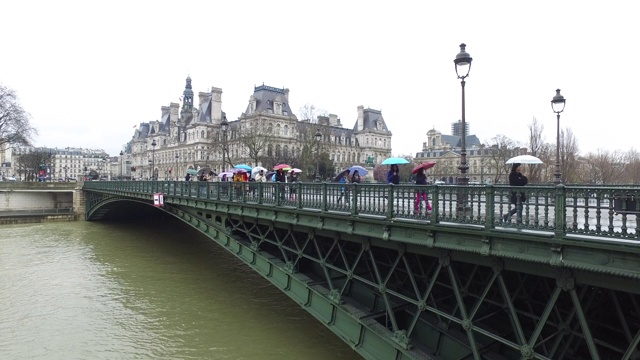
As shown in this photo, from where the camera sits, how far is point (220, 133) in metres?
73.2

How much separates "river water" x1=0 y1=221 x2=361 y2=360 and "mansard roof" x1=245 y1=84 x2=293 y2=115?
175ft

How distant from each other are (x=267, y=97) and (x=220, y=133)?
12.4 meters

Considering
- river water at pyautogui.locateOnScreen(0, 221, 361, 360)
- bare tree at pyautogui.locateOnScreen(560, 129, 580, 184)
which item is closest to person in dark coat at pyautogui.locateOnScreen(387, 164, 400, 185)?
river water at pyautogui.locateOnScreen(0, 221, 361, 360)

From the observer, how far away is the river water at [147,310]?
1239 centimetres

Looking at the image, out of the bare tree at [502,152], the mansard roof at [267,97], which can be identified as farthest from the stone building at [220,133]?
the bare tree at [502,152]

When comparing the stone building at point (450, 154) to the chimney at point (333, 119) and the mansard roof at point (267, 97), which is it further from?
the mansard roof at point (267, 97)

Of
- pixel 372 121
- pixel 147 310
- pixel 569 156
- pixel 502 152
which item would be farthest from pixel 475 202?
pixel 372 121

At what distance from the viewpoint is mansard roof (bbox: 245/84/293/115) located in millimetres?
77875

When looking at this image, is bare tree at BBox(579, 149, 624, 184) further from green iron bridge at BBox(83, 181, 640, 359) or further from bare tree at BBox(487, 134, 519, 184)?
green iron bridge at BBox(83, 181, 640, 359)

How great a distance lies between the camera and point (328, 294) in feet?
35.4

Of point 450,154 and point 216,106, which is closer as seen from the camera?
point 216,106

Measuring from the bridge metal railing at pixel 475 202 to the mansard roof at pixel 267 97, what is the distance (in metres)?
63.2

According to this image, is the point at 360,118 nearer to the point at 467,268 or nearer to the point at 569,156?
the point at 569,156

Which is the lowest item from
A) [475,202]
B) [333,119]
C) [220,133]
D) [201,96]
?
[475,202]
